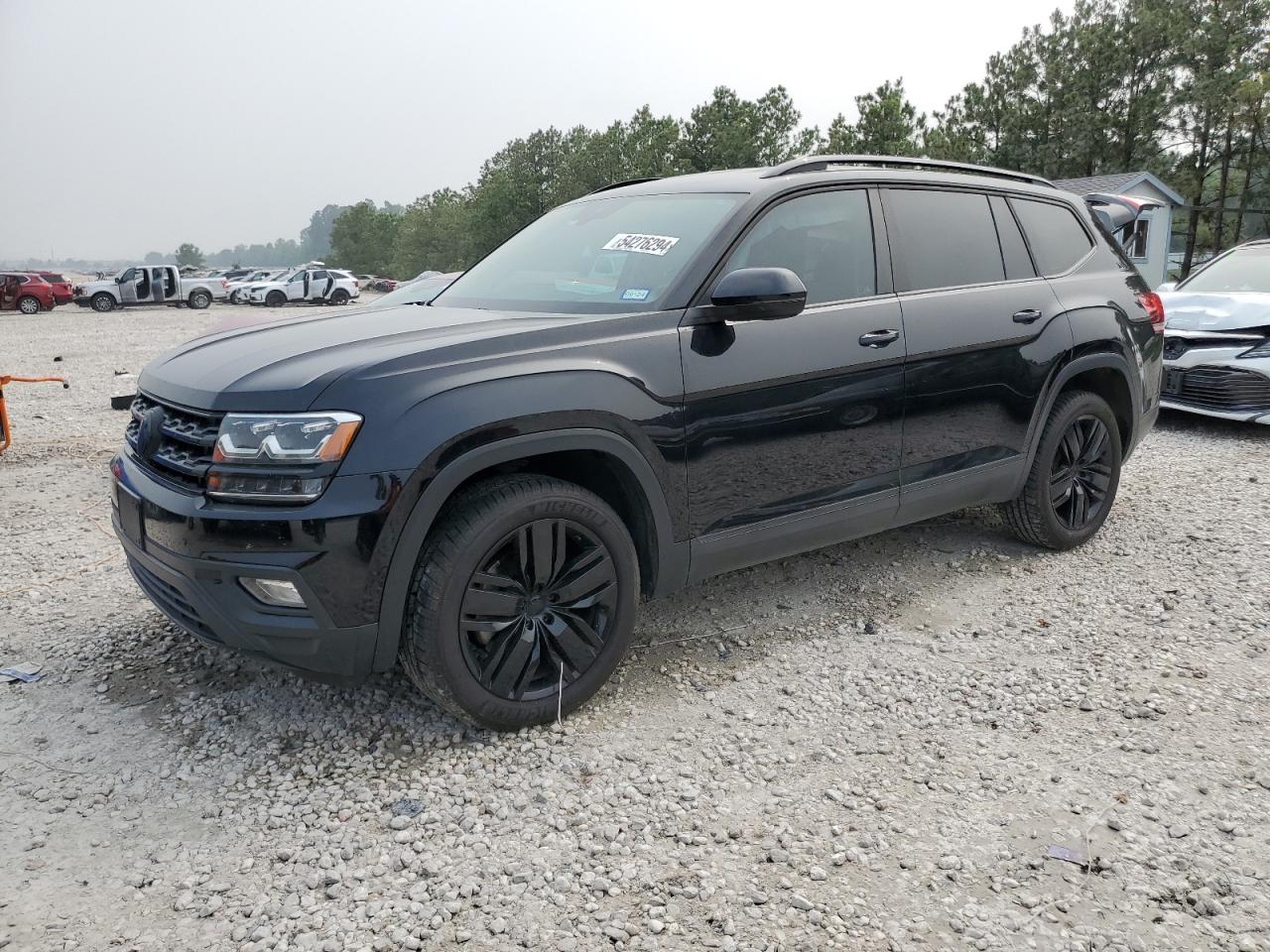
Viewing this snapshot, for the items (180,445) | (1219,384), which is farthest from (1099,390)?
(180,445)

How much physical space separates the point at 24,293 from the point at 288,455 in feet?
116

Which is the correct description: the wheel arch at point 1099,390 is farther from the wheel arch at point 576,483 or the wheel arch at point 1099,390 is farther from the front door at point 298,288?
the front door at point 298,288

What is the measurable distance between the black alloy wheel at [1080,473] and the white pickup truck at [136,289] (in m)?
36.0

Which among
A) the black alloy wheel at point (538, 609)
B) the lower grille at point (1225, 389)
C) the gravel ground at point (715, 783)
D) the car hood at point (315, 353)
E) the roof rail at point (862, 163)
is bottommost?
the gravel ground at point (715, 783)

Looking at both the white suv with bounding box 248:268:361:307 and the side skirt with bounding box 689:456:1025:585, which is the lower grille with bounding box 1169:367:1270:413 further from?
the white suv with bounding box 248:268:361:307

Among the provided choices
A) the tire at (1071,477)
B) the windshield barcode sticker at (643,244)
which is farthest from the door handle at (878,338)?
the tire at (1071,477)

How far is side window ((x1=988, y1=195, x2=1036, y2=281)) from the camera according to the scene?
4457 millimetres

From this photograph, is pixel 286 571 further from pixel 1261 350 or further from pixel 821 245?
pixel 1261 350

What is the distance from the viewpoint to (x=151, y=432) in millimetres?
3100

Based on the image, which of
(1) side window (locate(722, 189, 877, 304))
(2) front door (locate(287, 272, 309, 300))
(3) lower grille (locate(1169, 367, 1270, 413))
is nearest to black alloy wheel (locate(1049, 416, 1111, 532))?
(1) side window (locate(722, 189, 877, 304))

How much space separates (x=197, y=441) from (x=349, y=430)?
53cm

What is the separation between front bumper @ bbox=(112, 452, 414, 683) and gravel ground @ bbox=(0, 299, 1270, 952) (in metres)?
0.44

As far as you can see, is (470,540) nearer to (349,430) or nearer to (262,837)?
(349,430)

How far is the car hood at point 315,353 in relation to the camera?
2799 millimetres
